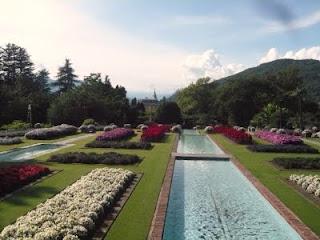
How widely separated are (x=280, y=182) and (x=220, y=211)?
4.43 metres

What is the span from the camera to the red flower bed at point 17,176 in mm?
13711

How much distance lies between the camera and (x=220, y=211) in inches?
501

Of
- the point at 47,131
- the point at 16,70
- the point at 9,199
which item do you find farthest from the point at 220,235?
the point at 16,70

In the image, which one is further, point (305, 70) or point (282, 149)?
point (305, 70)

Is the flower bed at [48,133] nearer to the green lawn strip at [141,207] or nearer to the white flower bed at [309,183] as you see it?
the green lawn strip at [141,207]

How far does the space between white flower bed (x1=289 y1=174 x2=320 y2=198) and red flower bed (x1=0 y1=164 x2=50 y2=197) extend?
854 centimetres

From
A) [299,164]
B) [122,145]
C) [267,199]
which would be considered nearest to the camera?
[267,199]

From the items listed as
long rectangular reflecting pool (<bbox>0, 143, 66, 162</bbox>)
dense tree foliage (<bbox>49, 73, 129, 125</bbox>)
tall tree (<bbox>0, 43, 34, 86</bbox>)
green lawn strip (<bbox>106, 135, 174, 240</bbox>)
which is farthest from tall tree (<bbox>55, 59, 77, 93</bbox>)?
green lawn strip (<bbox>106, 135, 174, 240</bbox>)

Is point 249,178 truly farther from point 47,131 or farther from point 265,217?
point 47,131

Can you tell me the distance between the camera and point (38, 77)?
86.2 m

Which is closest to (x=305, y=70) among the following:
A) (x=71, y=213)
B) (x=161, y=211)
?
(x=161, y=211)

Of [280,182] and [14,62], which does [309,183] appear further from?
[14,62]

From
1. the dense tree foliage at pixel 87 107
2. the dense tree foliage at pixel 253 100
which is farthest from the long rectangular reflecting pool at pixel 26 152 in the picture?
the dense tree foliage at pixel 253 100

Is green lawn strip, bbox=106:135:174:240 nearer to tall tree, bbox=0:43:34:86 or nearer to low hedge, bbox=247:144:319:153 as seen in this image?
low hedge, bbox=247:144:319:153
